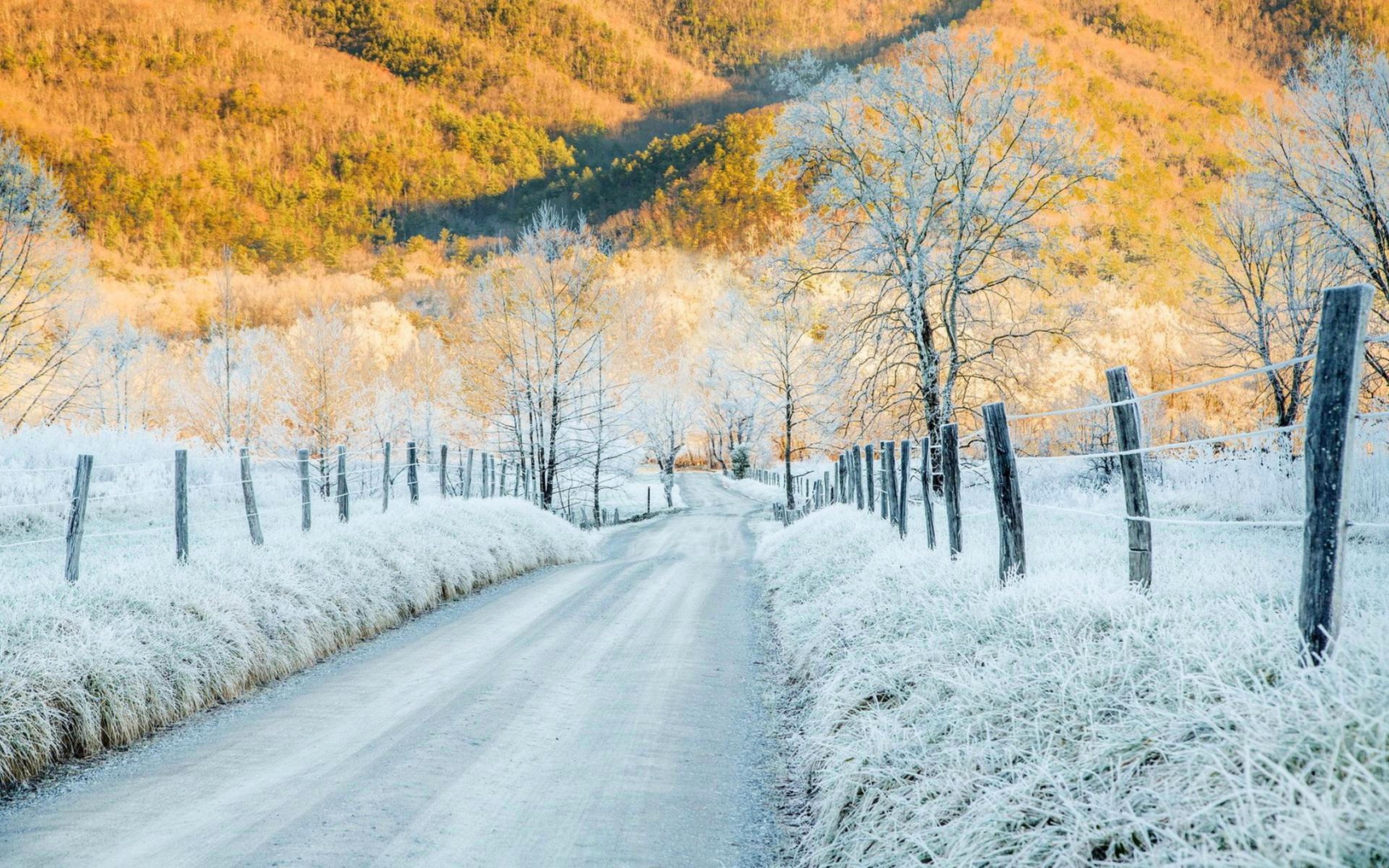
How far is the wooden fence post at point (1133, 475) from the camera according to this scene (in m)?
4.51

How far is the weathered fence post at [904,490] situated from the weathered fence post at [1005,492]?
305 cm

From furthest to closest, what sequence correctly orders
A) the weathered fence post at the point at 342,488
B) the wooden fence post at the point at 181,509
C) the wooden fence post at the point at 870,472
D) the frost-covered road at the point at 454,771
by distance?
the wooden fence post at the point at 870,472 → the weathered fence post at the point at 342,488 → the wooden fence post at the point at 181,509 → the frost-covered road at the point at 454,771

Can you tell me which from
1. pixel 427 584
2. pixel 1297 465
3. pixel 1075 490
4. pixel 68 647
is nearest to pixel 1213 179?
pixel 1075 490

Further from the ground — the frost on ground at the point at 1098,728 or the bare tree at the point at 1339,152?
the bare tree at the point at 1339,152

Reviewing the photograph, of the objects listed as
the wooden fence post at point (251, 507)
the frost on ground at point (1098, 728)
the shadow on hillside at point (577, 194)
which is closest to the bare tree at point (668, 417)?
the wooden fence post at point (251, 507)

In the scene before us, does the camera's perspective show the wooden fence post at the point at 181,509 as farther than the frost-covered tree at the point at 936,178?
No

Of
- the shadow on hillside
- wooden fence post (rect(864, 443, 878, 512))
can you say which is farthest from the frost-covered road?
the shadow on hillside

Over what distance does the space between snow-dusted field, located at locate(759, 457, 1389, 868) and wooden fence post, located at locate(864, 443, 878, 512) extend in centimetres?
596

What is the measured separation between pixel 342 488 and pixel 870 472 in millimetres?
8495

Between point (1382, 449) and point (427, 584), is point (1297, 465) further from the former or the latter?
point (427, 584)

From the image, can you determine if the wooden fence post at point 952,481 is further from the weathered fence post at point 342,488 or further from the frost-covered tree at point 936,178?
the weathered fence post at point 342,488

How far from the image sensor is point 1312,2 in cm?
7800

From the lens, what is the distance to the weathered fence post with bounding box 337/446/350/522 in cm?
1145

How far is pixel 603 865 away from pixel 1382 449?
529 inches
